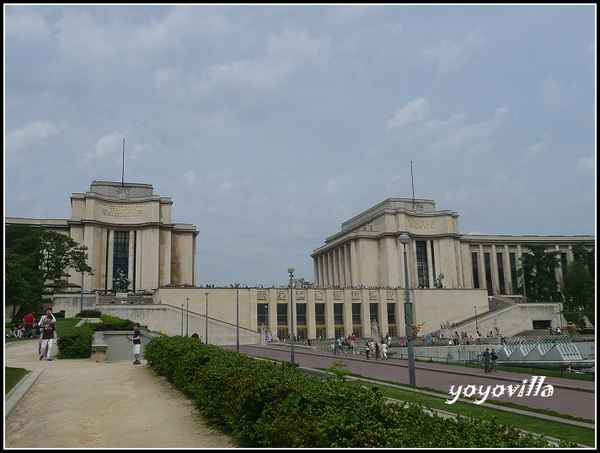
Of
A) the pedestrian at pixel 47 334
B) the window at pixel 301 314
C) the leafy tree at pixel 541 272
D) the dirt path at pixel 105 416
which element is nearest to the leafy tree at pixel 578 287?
the leafy tree at pixel 541 272

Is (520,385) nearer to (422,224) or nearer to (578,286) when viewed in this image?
(578,286)

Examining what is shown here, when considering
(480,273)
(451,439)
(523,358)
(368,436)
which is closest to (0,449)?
(368,436)

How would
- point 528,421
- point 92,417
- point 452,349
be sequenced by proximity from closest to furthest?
point 92,417 < point 528,421 < point 452,349

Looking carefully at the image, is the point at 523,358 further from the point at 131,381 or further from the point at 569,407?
the point at 131,381

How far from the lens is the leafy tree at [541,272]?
298 feet

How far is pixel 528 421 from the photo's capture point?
39.7ft

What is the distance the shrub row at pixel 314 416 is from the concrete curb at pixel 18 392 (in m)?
4.01

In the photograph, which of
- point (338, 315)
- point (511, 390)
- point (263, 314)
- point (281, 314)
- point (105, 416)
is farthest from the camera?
point (338, 315)

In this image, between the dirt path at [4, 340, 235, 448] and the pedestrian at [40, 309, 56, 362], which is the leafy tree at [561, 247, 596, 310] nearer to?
the dirt path at [4, 340, 235, 448]

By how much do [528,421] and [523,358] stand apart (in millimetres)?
28568

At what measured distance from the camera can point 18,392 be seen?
12312 millimetres

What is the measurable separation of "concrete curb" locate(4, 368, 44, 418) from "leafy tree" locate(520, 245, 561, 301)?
92.0 m

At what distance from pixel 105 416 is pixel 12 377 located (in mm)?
5328

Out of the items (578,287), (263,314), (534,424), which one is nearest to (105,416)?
(534,424)
